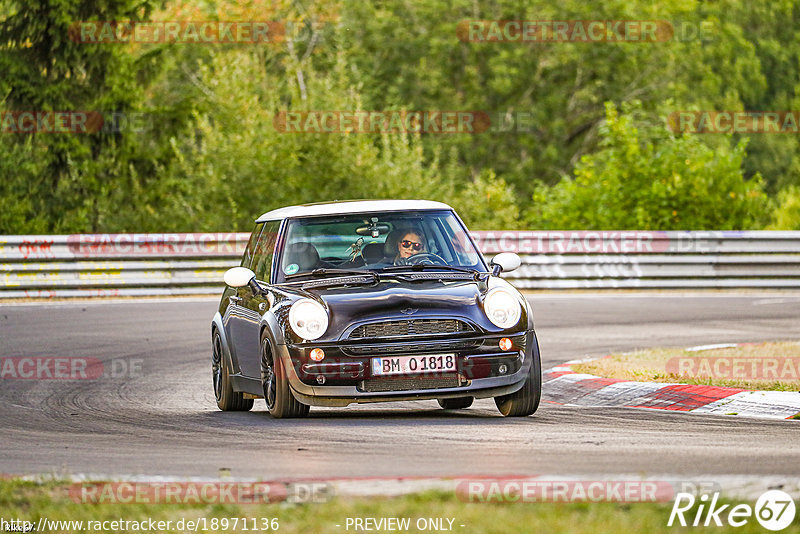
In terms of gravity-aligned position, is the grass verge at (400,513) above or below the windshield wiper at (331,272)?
below

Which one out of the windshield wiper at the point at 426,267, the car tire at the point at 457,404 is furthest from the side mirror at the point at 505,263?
the car tire at the point at 457,404

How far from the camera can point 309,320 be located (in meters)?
9.53

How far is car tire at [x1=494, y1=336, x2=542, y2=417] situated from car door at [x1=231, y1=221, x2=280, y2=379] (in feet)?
5.87

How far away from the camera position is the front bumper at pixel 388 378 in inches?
372

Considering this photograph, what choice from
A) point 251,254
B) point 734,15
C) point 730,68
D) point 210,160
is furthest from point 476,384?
point 734,15

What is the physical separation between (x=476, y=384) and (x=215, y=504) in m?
3.58

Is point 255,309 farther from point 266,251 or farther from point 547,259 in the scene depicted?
point 547,259
